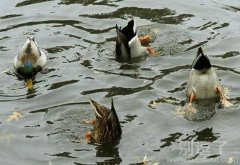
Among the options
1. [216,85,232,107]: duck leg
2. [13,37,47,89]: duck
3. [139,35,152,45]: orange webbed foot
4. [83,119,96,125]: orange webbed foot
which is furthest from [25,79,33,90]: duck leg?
[216,85,232,107]: duck leg

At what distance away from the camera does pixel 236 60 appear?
411 inches

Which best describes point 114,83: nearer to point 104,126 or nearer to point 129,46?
point 129,46

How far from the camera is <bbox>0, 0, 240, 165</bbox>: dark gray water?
800cm

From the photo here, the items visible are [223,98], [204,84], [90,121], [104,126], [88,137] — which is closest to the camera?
[104,126]

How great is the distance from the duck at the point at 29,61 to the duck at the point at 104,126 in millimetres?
2523

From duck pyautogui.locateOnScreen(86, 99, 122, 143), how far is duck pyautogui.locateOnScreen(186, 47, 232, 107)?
1.50 metres

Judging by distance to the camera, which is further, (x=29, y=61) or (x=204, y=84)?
(x=29, y=61)

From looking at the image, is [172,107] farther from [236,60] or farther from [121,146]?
[236,60]

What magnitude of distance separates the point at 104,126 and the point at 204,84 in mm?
1958

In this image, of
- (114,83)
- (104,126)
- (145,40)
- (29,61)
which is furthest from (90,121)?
(145,40)

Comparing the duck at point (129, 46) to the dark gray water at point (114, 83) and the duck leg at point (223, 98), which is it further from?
the duck leg at point (223, 98)

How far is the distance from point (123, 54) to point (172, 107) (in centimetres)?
213

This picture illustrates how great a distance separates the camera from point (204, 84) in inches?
354

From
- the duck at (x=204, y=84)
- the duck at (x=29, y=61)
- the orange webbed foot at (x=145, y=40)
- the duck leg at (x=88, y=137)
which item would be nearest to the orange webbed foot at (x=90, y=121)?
the duck leg at (x=88, y=137)
